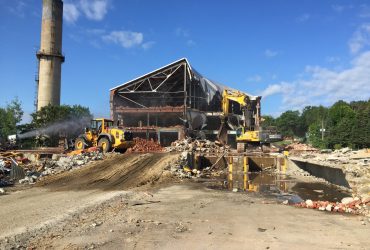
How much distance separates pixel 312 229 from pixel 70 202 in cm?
712

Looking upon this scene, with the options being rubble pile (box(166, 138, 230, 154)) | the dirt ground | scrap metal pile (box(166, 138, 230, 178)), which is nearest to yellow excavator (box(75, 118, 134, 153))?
scrap metal pile (box(166, 138, 230, 178))

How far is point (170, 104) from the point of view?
44469 millimetres

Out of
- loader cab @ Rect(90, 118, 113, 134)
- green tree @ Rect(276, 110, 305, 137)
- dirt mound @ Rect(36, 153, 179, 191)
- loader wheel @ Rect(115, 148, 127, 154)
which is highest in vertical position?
green tree @ Rect(276, 110, 305, 137)

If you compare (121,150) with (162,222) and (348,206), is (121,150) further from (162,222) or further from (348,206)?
(162,222)

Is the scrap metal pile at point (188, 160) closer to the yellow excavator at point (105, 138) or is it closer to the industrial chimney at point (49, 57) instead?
the yellow excavator at point (105, 138)

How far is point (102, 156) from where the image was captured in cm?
2331

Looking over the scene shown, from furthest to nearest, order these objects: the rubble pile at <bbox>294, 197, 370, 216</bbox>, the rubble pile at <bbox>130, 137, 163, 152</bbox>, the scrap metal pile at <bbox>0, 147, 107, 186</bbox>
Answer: the rubble pile at <bbox>130, 137, 163, 152</bbox>, the scrap metal pile at <bbox>0, 147, 107, 186</bbox>, the rubble pile at <bbox>294, 197, 370, 216</bbox>

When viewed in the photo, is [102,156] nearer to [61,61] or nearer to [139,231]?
[139,231]

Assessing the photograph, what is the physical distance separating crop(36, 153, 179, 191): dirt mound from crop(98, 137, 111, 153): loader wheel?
134 inches

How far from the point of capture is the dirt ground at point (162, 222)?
24.3ft

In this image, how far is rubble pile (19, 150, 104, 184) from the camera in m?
18.3


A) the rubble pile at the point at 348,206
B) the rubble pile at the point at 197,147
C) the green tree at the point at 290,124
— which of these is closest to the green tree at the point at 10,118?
the rubble pile at the point at 197,147

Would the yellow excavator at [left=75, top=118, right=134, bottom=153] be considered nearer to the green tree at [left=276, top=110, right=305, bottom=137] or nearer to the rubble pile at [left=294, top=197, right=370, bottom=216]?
the rubble pile at [left=294, top=197, right=370, bottom=216]

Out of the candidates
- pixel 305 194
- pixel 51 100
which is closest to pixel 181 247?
pixel 305 194
